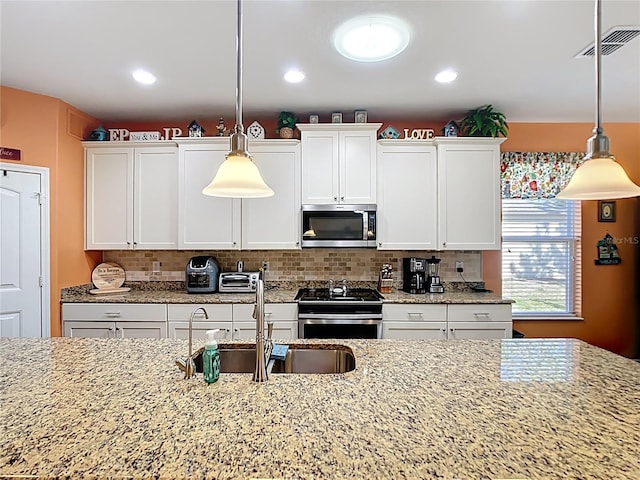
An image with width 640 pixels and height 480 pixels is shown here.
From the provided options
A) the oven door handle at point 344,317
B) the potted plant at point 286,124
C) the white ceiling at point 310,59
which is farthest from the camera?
the potted plant at point 286,124

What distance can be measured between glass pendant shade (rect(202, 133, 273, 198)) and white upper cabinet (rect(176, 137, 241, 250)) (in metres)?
1.84

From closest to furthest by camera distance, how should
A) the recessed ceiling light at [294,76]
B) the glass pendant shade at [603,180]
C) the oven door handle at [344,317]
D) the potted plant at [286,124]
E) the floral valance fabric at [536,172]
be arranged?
the glass pendant shade at [603,180], the recessed ceiling light at [294,76], the oven door handle at [344,317], the potted plant at [286,124], the floral valance fabric at [536,172]

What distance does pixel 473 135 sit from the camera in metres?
3.28

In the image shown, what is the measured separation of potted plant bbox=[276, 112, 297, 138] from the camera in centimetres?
330

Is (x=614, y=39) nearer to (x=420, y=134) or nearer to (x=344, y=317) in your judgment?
(x=420, y=134)

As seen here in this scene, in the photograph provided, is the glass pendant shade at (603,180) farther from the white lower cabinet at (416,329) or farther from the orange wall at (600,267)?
the orange wall at (600,267)

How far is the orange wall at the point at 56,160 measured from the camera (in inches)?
111

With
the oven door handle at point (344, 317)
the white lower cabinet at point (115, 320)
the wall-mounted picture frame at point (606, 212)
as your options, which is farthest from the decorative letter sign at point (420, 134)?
the white lower cabinet at point (115, 320)

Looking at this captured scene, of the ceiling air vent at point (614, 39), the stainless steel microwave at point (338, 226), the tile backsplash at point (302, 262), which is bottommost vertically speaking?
the tile backsplash at point (302, 262)

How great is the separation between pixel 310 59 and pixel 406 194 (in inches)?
59.0

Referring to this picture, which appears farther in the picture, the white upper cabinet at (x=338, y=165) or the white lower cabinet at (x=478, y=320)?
the white upper cabinet at (x=338, y=165)

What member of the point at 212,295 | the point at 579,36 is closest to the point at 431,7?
the point at 579,36

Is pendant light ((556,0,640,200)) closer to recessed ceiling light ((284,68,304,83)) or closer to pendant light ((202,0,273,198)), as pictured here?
pendant light ((202,0,273,198))

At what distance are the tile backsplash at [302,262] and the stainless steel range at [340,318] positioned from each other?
0.62m
